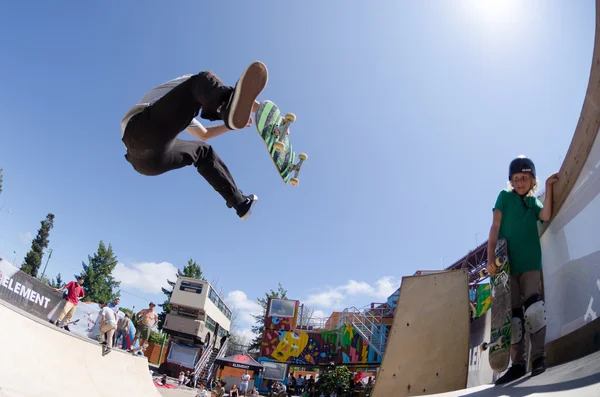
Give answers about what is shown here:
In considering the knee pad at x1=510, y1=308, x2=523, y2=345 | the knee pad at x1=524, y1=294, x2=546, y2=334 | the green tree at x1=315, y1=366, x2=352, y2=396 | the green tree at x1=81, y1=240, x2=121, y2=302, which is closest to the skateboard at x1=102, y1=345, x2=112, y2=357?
the knee pad at x1=510, y1=308, x2=523, y2=345

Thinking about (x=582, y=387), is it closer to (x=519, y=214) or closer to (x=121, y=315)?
(x=519, y=214)

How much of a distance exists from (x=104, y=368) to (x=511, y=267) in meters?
5.65

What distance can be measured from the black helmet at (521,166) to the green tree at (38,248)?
5745 centimetres

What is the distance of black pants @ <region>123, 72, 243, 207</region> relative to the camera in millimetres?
2496

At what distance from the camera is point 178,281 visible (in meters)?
37.2

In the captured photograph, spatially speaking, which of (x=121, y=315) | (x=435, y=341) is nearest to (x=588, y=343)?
(x=435, y=341)

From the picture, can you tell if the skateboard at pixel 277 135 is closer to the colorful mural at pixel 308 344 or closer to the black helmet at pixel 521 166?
the black helmet at pixel 521 166

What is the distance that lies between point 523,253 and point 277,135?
2.29m

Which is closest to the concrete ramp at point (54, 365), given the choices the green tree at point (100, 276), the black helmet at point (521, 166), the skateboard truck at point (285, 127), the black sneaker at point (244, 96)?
the black sneaker at point (244, 96)

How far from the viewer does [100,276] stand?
45.9 meters

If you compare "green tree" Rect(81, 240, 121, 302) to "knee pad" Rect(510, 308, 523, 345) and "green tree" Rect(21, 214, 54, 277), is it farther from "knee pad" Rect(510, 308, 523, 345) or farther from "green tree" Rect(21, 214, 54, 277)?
"knee pad" Rect(510, 308, 523, 345)

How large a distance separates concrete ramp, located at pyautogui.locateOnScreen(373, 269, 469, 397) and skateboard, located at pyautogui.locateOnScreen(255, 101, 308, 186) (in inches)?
84.3

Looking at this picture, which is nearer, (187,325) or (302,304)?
(302,304)

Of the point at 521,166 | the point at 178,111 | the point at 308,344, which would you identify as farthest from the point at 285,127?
the point at 308,344
